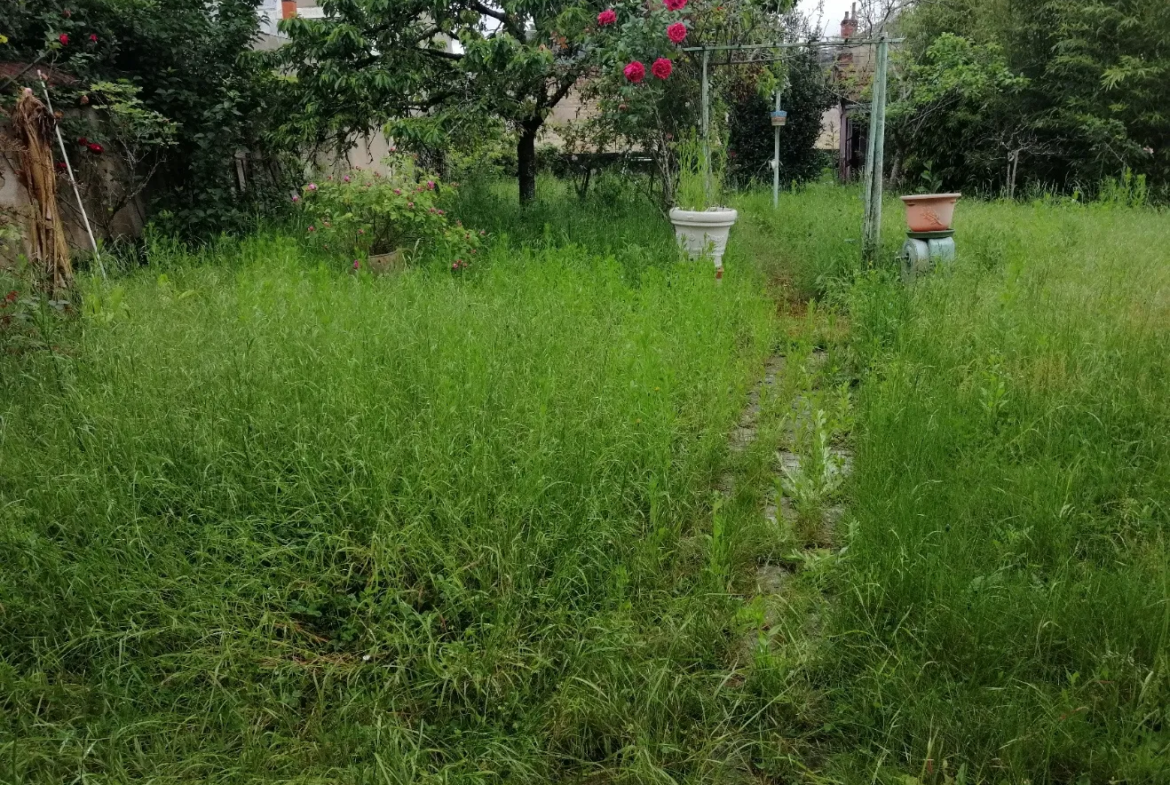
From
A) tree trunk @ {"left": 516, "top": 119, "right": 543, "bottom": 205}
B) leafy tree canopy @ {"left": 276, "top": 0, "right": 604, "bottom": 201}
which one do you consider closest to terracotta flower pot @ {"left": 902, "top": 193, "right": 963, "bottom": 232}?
leafy tree canopy @ {"left": 276, "top": 0, "right": 604, "bottom": 201}

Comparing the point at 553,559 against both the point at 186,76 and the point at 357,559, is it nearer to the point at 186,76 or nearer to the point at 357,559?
the point at 357,559

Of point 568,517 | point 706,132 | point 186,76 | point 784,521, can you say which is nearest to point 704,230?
point 706,132

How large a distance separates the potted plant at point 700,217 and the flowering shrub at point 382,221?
1577 mm

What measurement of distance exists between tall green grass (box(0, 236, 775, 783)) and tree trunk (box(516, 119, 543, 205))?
15.4ft

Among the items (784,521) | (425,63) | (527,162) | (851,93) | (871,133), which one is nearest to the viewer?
(784,521)

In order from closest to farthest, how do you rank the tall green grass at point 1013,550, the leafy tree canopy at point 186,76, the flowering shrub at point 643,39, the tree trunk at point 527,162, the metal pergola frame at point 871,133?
1. the tall green grass at point 1013,550
2. the leafy tree canopy at point 186,76
3. the metal pergola frame at point 871,133
4. the flowering shrub at point 643,39
5. the tree trunk at point 527,162

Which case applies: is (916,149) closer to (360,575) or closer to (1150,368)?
(1150,368)

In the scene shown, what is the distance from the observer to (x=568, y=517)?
7.58ft

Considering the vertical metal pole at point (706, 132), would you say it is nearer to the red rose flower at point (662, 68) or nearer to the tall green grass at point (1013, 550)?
the red rose flower at point (662, 68)

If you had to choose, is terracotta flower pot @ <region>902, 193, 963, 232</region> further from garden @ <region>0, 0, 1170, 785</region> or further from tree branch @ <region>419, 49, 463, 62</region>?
tree branch @ <region>419, 49, 463, 62</region>

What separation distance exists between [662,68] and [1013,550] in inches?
191

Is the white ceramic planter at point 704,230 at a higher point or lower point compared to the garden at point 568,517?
higher

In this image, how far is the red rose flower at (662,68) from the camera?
596 centimetres

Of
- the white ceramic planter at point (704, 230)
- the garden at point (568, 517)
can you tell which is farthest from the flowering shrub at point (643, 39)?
the garden at point (568, 517)
